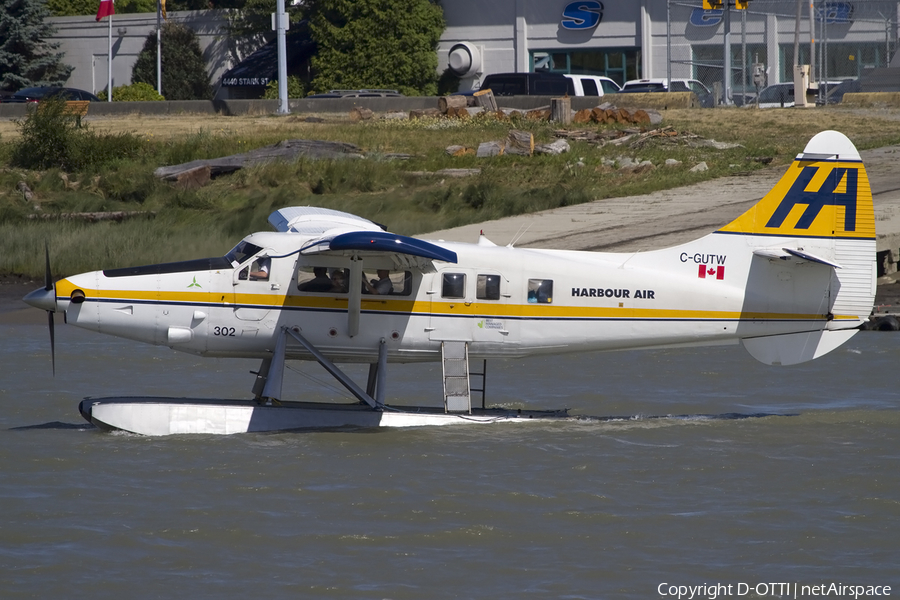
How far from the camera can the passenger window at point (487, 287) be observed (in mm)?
10844

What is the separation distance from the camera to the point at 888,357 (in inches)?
567

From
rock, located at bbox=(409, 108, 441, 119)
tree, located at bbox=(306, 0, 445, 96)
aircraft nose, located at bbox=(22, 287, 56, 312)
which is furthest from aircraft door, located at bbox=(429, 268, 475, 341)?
tree, located at bbox=(306, 0, 445, 96)

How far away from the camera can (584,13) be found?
48.5 meters

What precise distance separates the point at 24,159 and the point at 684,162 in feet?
47.4

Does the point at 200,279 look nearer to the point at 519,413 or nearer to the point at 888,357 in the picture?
the point at 519,413

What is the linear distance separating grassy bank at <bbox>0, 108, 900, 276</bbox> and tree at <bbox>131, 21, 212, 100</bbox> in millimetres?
21961

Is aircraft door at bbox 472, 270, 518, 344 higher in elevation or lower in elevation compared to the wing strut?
higher

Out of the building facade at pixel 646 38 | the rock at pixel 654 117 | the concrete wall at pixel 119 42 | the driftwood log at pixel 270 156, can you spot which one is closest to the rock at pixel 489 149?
the driftwood log at pixel 270 156

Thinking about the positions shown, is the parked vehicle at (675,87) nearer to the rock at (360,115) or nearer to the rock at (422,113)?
the rock at (422,113)

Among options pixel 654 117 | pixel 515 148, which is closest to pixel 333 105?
pixel 654 117

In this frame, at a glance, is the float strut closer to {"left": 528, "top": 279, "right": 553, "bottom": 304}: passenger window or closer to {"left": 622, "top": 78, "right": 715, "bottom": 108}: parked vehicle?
{"left": 528, "top": 279, "right": 553, "bottom": 304}: passenger window

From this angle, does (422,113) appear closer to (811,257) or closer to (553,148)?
(553,148)

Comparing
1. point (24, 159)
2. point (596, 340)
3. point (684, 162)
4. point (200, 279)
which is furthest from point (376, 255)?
point (24, 159)

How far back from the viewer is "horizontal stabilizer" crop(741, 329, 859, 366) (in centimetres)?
1105
